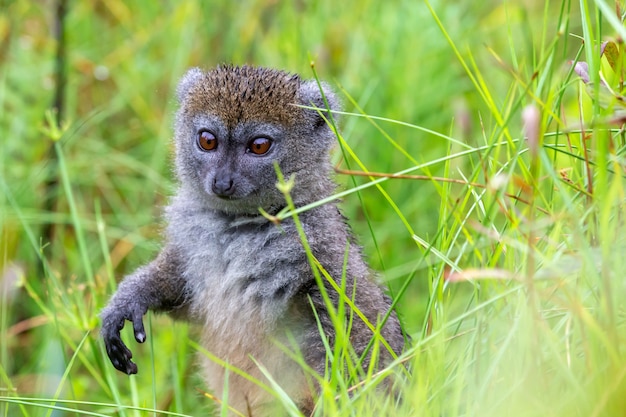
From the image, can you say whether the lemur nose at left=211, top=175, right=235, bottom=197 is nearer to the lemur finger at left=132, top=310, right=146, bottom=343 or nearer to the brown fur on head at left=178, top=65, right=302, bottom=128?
the brown fur on head at left=178, top=65, right=302, bottom=128

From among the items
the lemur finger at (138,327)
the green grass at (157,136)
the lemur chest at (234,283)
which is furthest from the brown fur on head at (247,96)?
the lemur finger at (138,327)

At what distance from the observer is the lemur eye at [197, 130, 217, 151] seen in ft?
13.2

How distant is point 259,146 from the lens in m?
3.98

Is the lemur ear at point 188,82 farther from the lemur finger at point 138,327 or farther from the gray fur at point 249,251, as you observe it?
the lemur finger at point 138,327

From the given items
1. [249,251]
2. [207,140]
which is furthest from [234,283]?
[207,140]

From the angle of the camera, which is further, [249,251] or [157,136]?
[157,136]

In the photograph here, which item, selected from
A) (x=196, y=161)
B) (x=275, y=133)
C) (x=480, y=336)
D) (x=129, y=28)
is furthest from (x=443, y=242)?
(x=129, y=28)

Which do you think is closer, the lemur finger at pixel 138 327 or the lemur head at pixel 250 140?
the lemur finger at pixel 138 327

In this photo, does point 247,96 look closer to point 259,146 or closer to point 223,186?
point 259,146

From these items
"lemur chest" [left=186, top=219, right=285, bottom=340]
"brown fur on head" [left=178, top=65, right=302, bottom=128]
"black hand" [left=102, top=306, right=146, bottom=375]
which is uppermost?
"brown fur on head" [left=178, top=65, right=302, bottom=128]

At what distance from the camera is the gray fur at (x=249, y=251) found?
12.4ft

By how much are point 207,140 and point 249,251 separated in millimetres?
612

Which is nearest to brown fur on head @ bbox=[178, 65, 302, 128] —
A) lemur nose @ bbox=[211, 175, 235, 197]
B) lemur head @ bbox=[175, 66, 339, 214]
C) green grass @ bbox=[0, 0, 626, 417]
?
lemur head @ bbox=[175, 66, 339, 214]

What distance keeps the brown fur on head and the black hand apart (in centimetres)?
105
